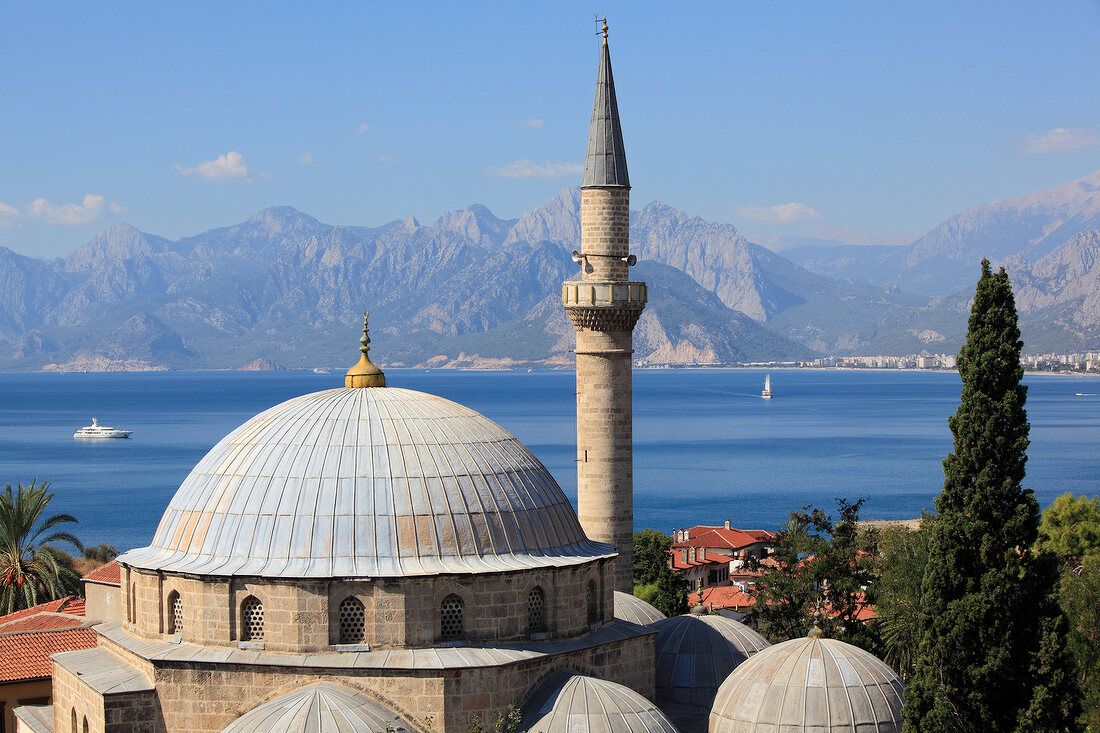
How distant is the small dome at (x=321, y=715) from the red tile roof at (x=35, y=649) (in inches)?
537

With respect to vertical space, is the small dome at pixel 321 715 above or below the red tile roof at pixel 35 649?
above

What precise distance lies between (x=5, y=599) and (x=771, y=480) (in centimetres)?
9617

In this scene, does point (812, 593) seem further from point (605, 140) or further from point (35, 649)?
point (35, 649)

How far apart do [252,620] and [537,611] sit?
5.36m

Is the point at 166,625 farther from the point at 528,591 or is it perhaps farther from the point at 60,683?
the point at 528,591

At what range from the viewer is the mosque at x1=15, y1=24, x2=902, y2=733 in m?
22.6

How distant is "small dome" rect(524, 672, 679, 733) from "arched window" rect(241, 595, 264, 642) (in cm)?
513

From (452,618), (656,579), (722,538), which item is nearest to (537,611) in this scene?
(452,618)

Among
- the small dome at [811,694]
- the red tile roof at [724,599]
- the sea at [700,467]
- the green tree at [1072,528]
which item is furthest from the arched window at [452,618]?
the sea at [700,467]

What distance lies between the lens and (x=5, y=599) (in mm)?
44906

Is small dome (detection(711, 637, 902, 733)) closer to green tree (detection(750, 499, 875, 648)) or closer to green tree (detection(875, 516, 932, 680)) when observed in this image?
green tree (detection(875, 516, 932, 680))

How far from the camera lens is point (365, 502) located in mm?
24047

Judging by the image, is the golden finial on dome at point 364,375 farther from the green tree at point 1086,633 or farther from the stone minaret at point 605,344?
the green tree at point 1086,633

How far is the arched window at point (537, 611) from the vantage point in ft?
79.7
